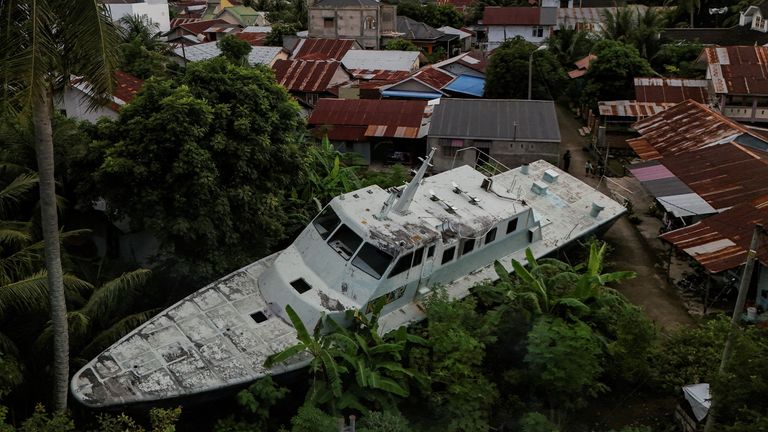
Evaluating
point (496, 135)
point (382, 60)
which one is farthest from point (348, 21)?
point (496, 135)

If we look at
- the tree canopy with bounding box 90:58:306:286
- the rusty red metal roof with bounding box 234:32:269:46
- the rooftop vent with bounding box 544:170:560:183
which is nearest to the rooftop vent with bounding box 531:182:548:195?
the rooftop vent with bounding box 544:170:560:183

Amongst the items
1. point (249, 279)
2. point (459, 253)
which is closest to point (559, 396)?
point (459, 253)

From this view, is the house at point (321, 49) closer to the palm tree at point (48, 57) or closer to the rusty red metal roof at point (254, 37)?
the rusty red metal roof at point (254, 37)

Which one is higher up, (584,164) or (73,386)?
(73,386)

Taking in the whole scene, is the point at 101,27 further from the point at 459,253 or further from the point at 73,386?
the point at 459,253

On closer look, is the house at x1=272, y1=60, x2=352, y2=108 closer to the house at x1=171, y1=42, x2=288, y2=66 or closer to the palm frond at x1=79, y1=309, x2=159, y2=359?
the house at x1=171, y1=42, x2=288, y2=66

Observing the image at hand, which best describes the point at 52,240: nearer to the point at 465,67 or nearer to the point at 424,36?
the point at 465,67
